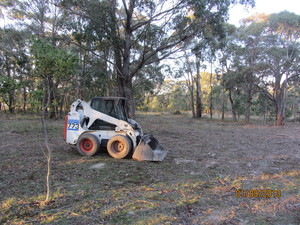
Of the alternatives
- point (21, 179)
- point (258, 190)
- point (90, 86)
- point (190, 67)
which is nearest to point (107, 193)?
point (21, 179)

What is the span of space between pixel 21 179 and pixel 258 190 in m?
5.37

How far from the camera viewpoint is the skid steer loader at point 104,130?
691cm

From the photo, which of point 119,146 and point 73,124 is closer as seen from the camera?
point 119,146

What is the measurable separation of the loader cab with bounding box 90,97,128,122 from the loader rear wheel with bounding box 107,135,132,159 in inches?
32.5

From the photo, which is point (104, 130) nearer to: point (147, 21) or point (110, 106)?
point (110, 106)

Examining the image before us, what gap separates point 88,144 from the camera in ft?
24.1

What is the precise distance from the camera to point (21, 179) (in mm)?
4898

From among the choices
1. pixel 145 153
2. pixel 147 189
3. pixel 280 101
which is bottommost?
pixel 147 189

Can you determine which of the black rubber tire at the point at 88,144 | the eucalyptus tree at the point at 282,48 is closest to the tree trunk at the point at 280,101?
the eucalyptus tree at the point at 282,48

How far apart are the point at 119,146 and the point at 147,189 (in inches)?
112

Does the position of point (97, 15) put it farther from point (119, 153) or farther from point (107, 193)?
point (107, 193)

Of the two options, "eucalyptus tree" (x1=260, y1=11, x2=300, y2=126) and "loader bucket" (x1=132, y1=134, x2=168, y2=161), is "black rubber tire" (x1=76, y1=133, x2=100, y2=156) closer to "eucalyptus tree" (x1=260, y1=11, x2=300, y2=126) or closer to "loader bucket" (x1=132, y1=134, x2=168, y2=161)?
"loader bucket" (x1=132, y1=134, x2=168, y2=161)
